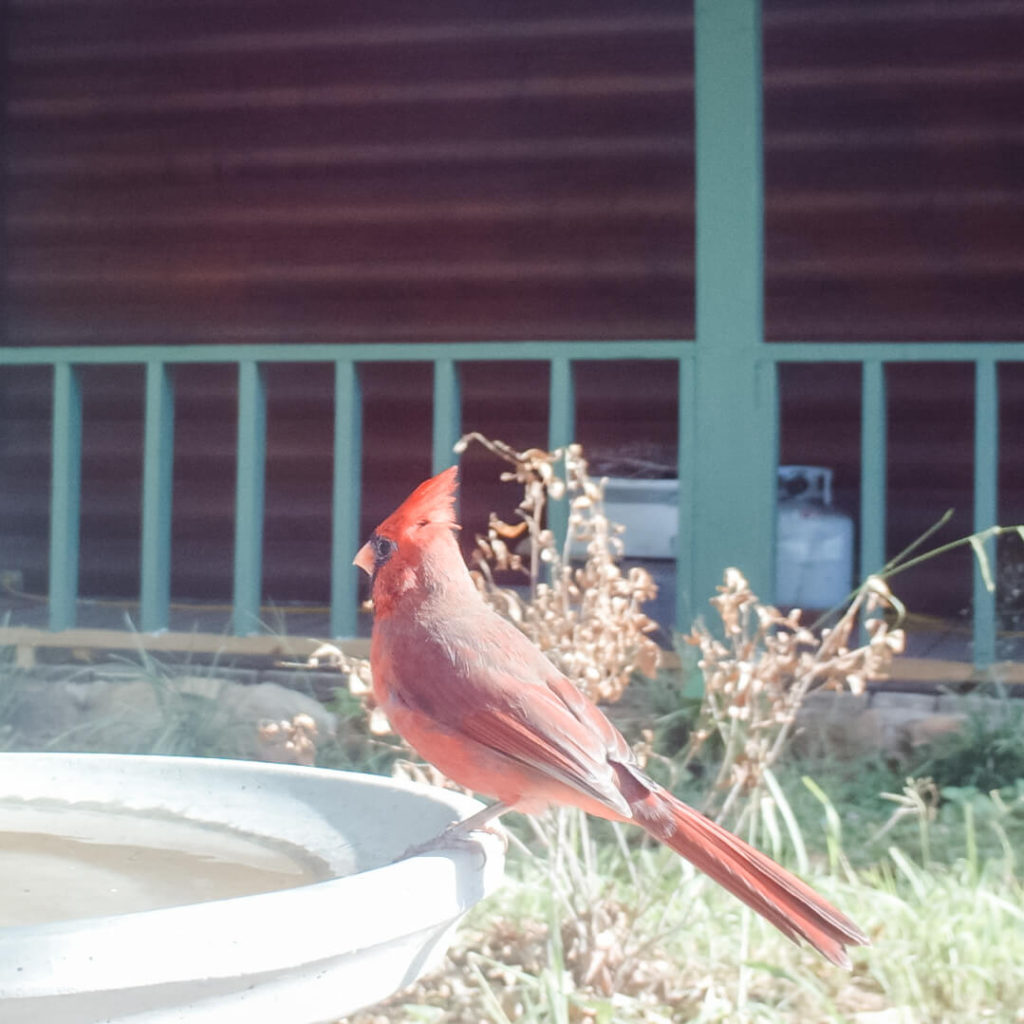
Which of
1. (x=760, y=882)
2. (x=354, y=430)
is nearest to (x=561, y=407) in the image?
(x=354, y=430)

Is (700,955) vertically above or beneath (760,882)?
beneath

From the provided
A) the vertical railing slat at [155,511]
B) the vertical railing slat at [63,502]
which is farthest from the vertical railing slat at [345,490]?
the vertical railing slat at [63,502]

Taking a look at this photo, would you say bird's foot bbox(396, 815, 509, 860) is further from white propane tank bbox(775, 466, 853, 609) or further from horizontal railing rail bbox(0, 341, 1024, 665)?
white propane tank bbox(775, 466, 853, 609)

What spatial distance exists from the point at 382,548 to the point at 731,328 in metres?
2.37

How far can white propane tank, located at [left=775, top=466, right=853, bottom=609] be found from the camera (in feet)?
17.5

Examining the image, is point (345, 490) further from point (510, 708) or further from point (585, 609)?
point (510, 708)

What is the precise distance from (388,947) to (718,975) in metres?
1.57

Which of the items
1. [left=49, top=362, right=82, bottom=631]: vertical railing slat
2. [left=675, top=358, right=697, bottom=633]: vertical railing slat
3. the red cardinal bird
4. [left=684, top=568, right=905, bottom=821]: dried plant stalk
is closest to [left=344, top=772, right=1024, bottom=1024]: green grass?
[left=684, top=568, right=905, bottom=821]: dried plant stalk

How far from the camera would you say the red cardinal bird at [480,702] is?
1.49m

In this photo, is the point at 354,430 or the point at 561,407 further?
the point at 354,430

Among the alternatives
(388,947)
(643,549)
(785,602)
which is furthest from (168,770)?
(785,602)

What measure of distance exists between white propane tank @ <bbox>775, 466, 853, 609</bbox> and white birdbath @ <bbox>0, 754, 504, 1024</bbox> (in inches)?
158

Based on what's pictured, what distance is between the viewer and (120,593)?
6590 millimetres

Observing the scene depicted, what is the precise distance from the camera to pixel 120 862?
1376 mm
